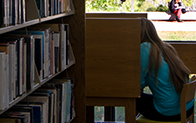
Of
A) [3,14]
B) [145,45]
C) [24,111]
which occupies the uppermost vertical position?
[3,14]

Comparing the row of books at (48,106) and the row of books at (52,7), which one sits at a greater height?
the row of books at (52,7)

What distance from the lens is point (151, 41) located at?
2.35 metres

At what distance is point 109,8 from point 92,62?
6.20m

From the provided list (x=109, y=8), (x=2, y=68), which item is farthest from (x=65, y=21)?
(x=109, y=8)

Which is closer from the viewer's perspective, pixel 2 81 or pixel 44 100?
pixel 2 81

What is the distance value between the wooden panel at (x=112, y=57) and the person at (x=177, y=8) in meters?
6.44

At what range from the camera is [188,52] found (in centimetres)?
325

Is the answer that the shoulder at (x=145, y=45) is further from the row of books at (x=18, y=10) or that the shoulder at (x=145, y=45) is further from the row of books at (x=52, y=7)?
the row of books at (x=18, y=10)

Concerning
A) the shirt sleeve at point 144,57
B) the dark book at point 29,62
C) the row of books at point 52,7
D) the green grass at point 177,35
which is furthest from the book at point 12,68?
the green grass at point 177,35

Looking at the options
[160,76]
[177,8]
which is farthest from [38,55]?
[177,8]

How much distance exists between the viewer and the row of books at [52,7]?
1.56 meters

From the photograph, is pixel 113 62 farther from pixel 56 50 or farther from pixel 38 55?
pixel 38 55

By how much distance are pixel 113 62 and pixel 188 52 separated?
1.30 metres

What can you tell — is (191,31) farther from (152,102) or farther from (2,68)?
(2,68)
